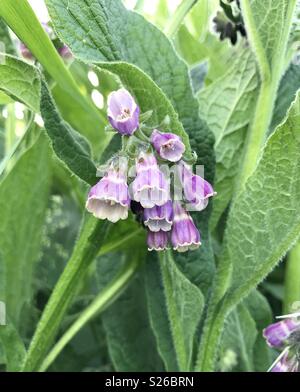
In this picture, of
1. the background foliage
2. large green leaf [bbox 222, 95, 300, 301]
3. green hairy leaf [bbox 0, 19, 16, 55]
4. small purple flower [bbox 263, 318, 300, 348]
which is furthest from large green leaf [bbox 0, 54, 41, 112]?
small purple flower [bbox 263, 318, 300, 348]

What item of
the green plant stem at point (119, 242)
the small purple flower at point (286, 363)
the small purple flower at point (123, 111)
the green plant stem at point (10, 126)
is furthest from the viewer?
the green plant stem at point (10, 126)

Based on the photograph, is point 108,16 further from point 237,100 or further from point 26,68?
point 237,100

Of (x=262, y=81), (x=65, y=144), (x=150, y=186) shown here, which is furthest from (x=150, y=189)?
(x=262, y=81)

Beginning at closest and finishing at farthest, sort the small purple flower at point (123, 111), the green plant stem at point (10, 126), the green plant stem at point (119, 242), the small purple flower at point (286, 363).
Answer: the small purple flower at point (123, 111)
the small purple flower at point (286, 363)
the green plant stem at point (119, 242)
the green plant stem at point (10, 126)

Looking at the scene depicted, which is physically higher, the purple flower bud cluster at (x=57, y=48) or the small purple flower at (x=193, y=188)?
the purple flower bud cluster at (x=57, y=48)

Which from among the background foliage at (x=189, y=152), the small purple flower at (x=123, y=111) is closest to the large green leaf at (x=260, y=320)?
the background foliage at (x=189, y=152)

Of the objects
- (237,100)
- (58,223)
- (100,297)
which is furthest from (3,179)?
(58,223)

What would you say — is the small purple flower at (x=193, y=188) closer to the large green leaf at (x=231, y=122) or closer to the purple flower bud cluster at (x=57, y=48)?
the large green leaf at (x=231, y=122)
